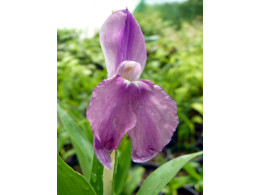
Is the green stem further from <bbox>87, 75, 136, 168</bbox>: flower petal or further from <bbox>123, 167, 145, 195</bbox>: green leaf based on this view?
<bbox>123, 167, 145, 195</bbox>: green leaf

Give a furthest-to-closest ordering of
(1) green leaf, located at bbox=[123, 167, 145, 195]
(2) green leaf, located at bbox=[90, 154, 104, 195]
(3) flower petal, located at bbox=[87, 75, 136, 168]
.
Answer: (1) green leaf, located at bbox=[123, 167, 145, 195]
(2) green leaf, located at bbox=[90, 154, 104, 195]
(3) flower petal, located at bbox=[87, 75, 136, 168]

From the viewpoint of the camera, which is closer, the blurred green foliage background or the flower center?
the flower center

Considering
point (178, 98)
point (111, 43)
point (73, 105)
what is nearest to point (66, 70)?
point (73, 105)

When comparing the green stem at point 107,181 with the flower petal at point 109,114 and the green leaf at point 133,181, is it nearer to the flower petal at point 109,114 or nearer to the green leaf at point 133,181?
the flower petal at point 109,114

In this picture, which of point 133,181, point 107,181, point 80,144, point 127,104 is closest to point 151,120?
point 127,104

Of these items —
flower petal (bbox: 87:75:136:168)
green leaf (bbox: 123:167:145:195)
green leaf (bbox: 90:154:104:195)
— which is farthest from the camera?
green leaf (bbox: 123:167:145:195)

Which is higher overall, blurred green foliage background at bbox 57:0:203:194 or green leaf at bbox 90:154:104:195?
green leaf at bbox 90:154:104:195

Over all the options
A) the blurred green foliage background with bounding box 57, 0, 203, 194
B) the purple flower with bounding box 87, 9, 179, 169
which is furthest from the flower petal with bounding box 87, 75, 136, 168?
the blurred green foliage background with bounding box 57, 0, 203, 194
